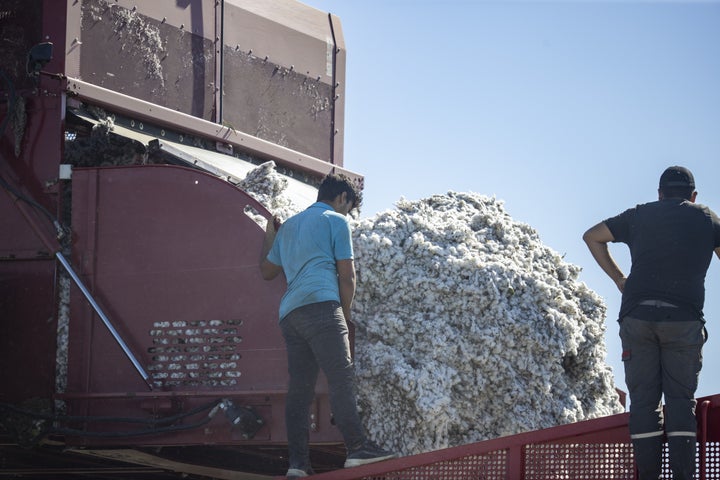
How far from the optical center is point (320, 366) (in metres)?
5.10

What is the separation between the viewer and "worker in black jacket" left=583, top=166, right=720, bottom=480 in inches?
173

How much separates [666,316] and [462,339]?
1083 mm

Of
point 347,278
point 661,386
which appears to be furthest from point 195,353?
point 661,386

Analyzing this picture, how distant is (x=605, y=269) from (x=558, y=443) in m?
0.83

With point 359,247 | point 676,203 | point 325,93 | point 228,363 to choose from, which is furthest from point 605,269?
point 325,93

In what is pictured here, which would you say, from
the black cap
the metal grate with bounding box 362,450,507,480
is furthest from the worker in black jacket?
the metal grate with bounding box 362,450,507,480

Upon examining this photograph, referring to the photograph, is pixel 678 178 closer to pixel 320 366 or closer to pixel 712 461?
pixel 712 461

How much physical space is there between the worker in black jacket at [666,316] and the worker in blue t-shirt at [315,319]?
3.81ft

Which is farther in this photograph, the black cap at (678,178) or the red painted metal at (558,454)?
the black cap at (678,178)

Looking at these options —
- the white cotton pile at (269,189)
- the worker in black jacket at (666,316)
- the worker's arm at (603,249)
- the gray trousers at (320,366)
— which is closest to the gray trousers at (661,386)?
the worker in black jacket at (666,316)

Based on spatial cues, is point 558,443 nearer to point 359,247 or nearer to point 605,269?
point 605,269

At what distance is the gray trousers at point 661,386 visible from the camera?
172 inches

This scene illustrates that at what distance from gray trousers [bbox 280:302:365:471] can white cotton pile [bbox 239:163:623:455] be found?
238mm

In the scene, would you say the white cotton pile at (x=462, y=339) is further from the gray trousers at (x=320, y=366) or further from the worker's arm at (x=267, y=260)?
the worker's arm at (x=267, y=260)
